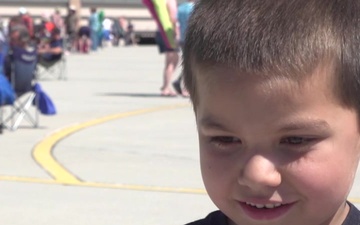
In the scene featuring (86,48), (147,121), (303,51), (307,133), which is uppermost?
(303,51)

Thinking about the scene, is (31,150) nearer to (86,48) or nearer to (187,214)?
(187,214)

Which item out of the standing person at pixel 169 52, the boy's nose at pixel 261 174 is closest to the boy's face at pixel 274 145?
the boy's nose at pixel 261 174

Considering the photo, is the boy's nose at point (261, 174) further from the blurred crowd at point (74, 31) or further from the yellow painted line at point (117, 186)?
the blurred crowd at point (74, 31)

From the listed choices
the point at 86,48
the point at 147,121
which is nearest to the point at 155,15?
the point at 147,121

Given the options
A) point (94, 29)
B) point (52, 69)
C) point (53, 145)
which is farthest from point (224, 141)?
point (94, 29)

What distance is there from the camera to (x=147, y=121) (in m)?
12.7

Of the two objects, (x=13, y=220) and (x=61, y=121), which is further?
(x=61, y=121)

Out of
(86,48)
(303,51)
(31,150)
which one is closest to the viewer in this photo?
(303,51)

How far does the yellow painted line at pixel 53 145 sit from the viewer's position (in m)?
8.35

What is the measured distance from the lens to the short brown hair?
2.39m

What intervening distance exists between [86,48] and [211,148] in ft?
119

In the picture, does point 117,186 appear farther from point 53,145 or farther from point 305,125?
point 305,125

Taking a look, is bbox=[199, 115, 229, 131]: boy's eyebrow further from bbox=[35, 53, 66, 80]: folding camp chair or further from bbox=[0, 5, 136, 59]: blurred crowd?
bbox=[0, 5, 136, 59]: blurred crowd

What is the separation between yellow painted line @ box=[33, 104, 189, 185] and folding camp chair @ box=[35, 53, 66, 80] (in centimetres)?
774
